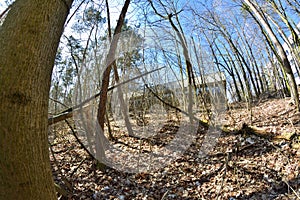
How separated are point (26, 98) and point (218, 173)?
2966mm

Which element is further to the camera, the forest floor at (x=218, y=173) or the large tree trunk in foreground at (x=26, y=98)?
the forest floor at (x=218, y=173)

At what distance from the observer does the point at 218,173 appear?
3.03 m

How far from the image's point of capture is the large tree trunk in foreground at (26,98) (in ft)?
1.88

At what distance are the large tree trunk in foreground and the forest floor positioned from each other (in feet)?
6.79

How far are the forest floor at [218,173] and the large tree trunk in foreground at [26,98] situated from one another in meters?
2.07

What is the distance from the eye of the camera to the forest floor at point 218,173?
255cm

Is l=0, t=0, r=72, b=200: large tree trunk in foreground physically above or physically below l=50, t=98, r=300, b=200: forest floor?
above

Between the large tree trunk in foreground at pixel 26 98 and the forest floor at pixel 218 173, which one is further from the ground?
the large tree trunk in foreground at pixel 26 98

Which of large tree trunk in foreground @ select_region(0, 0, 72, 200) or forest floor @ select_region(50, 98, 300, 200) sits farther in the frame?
forest floor @ select_region(50, 98, 300, 200)

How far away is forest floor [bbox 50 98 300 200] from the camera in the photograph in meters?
2.55

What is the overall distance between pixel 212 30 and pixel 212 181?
690cm

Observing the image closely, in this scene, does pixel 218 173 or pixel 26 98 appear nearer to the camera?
pixel 26 98

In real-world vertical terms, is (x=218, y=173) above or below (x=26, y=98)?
below

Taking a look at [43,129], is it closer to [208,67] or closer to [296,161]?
[296,161]
